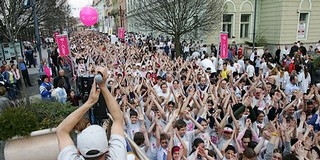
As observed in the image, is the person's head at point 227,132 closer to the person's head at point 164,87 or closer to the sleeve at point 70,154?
the person's head at point 164,87

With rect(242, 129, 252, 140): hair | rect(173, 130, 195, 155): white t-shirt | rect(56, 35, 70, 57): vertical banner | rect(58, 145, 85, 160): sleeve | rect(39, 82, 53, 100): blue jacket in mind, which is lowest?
rect(173, 130, 195, 155): white t-shirt

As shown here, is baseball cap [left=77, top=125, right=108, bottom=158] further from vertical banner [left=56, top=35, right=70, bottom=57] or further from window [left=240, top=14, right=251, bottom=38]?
window [left=240, top=14, right=251, bottom=38]

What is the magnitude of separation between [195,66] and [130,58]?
11.4 feet

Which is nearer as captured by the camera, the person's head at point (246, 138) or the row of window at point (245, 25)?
the person's head at point (246, 138)

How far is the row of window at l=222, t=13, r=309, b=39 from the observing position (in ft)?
73.2

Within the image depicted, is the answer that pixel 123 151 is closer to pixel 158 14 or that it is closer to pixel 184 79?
pixel 184 79

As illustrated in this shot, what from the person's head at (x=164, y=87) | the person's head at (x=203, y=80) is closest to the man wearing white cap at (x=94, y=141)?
the person's head at (x=164, y=87)

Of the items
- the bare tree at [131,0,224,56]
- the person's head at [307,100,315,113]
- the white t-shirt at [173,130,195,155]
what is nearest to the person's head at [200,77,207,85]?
the person's head at [307,100,315,113]

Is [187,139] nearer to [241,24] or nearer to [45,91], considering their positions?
[45,91]

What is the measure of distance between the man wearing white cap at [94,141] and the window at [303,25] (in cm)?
2311

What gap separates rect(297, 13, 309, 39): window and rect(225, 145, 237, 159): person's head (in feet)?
67.8

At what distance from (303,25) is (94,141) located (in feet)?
78.5

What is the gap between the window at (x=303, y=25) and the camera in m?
22.2

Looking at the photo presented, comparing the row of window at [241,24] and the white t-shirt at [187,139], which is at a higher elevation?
the row of window at [241,24]
